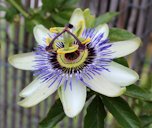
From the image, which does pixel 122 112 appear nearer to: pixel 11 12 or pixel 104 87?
pixel 104 87

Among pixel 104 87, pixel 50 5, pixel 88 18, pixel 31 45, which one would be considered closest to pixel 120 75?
pixel 104 87

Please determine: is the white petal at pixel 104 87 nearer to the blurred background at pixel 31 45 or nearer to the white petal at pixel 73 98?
the white petal at pixel 73 98

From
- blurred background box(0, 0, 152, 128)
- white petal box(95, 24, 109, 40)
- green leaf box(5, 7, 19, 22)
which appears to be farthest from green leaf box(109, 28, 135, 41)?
blurred background box(0, 0, 152, 128)

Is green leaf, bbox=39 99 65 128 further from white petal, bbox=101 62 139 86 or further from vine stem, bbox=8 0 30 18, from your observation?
vine stem, bbox=8 0 30 18

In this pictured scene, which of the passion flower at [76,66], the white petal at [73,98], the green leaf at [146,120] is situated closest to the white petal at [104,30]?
the passion flower at [76,66]

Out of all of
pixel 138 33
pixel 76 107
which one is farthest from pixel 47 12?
pixel 138 33

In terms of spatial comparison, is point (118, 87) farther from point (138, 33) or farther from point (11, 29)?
point (11, 29)
